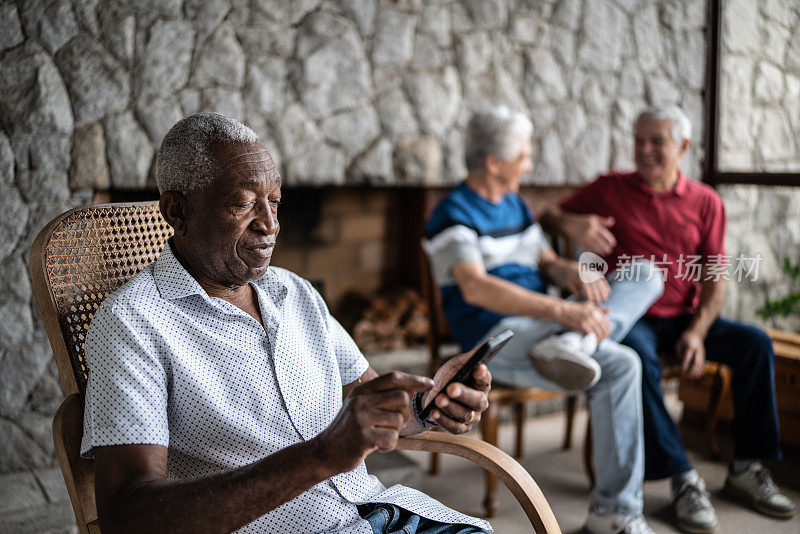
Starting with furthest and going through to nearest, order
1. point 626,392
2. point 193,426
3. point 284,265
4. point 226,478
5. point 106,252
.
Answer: point 284,265 → point 626,392 → point 106,252 → point 193,426 → point 226,478

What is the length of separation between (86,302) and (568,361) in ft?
4.09

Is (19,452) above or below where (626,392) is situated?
below

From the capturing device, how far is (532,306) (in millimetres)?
2170

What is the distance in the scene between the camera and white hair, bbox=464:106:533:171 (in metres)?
2.35

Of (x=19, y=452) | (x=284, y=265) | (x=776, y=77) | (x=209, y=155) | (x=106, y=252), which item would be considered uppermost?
(x=776, y=77)

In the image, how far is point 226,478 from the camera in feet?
3.11

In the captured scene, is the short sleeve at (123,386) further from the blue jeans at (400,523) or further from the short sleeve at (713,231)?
the short sleeve at (713,231)

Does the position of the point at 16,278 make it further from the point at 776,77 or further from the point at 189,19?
the point at 776,77

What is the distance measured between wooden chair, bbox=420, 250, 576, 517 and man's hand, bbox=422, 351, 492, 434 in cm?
107

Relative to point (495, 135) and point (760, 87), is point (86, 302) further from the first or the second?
point (760, 87)

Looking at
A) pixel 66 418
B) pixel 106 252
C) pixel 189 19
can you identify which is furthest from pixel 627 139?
pixel 66 418

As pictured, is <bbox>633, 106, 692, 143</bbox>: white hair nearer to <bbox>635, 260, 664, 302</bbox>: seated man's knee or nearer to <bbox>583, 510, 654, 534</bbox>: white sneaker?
<bbox>635, 260, 664, 302</bbox>: seated man's knee

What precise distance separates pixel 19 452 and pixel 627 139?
2.84 m

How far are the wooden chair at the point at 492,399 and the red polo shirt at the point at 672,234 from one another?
21.4 inches
